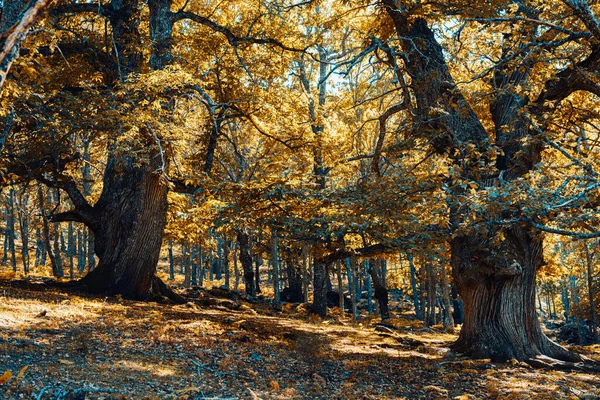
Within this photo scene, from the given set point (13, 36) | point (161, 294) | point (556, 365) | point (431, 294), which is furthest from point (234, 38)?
point (431, 294)

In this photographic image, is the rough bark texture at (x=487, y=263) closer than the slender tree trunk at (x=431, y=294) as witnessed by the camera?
Yes

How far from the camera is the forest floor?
240 inches

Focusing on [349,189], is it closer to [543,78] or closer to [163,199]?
[543,78]

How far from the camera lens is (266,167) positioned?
20859 millimetres

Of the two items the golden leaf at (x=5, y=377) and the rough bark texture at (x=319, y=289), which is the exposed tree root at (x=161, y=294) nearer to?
the rough bark texture at (x=319, y=289)

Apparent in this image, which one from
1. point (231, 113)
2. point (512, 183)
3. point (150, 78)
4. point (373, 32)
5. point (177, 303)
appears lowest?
point (177, 303)

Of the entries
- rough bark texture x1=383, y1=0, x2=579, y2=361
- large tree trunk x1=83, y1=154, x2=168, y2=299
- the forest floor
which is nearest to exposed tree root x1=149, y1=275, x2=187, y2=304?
large tree trunk x1=83, y1=154, x2=168, y2=299

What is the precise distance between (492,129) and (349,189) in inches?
257

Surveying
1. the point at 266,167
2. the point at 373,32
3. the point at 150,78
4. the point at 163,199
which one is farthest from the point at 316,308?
the point at 150,78

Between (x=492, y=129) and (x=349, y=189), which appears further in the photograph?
(x=492, y=129)

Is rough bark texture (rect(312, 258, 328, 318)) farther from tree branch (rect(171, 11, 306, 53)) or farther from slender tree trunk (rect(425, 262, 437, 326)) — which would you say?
tree branch (rect(171, 11, 306, 53))

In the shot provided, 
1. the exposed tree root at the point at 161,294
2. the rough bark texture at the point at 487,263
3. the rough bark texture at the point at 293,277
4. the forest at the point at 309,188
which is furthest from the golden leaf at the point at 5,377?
the rough bark texture at the point at 293,277

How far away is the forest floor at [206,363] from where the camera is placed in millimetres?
6094

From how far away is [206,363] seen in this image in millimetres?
7930
